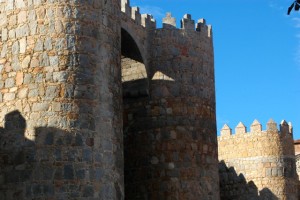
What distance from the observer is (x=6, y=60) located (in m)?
11.4

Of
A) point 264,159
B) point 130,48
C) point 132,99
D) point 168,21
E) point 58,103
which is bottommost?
point 264,159

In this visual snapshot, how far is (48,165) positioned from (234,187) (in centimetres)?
902

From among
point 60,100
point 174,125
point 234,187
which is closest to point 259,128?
point 234,187

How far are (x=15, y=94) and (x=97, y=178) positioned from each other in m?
2.01

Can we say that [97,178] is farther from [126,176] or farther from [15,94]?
[126,176]

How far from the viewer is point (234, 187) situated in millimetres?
18594

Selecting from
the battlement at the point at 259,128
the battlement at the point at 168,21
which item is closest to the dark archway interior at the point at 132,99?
the battlement at the point at 168,21

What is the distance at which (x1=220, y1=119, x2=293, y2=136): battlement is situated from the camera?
66.8ft

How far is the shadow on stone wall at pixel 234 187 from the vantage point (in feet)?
60.7

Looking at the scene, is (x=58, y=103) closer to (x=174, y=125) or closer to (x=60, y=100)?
(x=60, y=100)

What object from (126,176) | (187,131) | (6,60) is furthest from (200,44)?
(6,60)

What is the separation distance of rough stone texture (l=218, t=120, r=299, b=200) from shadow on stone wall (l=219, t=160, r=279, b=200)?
0.14 feet

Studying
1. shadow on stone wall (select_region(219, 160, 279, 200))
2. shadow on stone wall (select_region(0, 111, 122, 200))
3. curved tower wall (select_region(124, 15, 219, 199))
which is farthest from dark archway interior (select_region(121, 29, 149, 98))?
shadow on stone wall (select_region(0, 111, 122, 200))

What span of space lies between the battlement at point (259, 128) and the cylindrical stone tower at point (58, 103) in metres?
9.56
